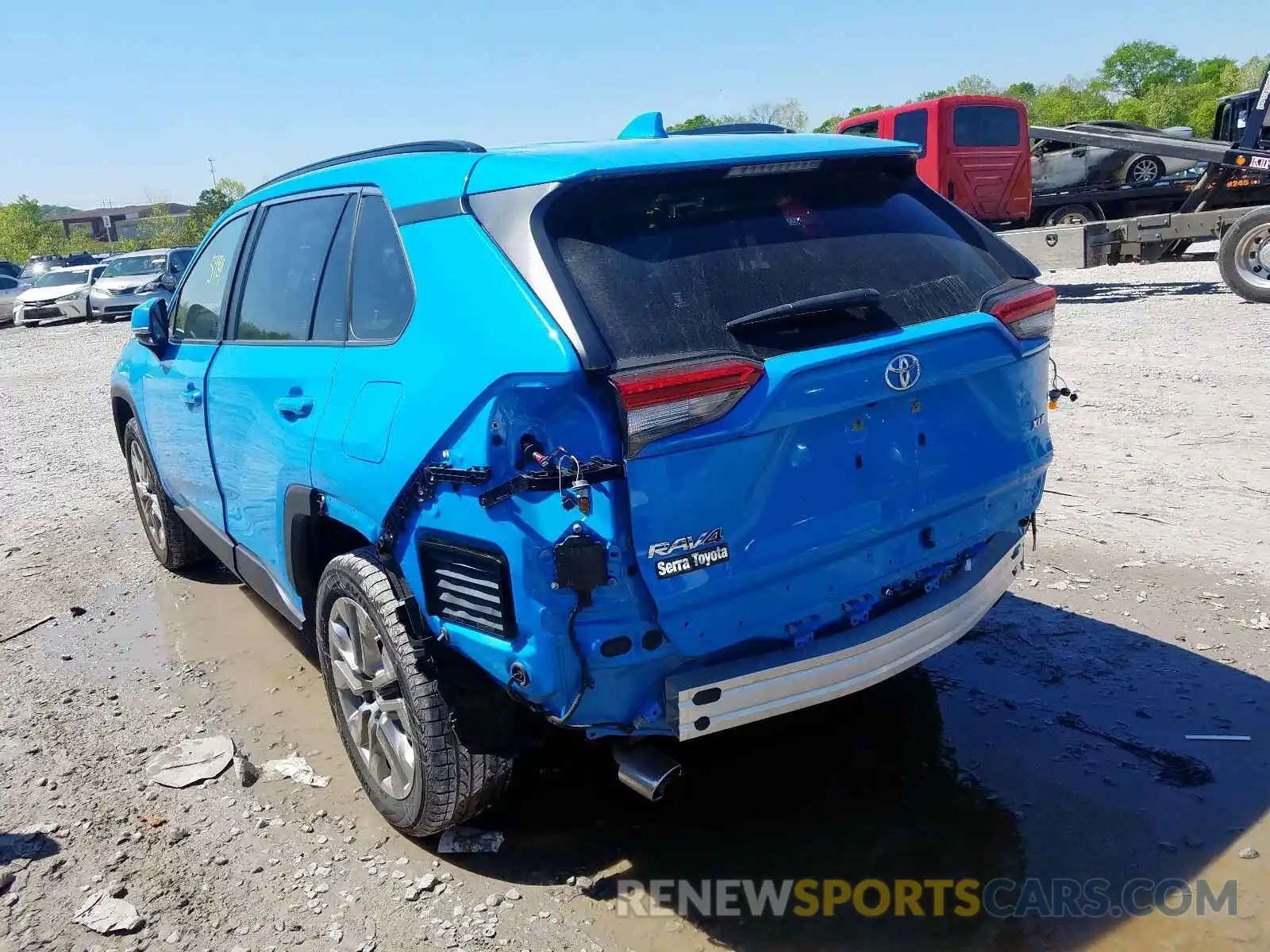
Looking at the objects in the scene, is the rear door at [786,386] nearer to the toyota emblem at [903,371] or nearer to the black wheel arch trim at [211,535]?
the toyota emblem at [903,371]

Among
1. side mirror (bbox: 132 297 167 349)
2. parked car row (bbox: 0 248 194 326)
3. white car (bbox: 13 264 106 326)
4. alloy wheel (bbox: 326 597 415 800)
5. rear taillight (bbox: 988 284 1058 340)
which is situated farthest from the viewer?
white car (bbox: 13 264 106 326)

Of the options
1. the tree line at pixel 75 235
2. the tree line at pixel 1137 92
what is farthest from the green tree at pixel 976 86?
the tree line at pixel 75 235

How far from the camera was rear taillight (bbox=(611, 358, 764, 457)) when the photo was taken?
225 centimetres

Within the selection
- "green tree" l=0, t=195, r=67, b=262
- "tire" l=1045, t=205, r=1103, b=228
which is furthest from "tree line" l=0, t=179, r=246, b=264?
"tire" l=1045, t=205, r=1103, b=228

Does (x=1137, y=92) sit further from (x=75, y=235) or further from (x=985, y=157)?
(x=75, y=235)

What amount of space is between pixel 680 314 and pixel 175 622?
381 cm

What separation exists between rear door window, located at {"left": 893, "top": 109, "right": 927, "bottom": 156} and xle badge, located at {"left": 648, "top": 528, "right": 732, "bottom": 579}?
13424mm

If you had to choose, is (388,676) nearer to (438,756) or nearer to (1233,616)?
(438,756)

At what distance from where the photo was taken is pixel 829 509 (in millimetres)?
2539

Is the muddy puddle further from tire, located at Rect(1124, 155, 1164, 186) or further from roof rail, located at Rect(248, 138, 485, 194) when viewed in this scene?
tire, located at Rect(1124, 155, 1164, 186)

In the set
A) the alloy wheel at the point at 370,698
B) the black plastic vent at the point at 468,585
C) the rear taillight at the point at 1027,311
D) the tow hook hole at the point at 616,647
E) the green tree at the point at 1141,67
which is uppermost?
the green tree at the point at 1141,67

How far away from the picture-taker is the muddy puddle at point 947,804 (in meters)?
2.66

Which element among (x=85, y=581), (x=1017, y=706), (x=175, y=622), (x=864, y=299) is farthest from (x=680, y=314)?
(x=85, y=581)

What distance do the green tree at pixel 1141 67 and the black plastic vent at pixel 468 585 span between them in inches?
3166
